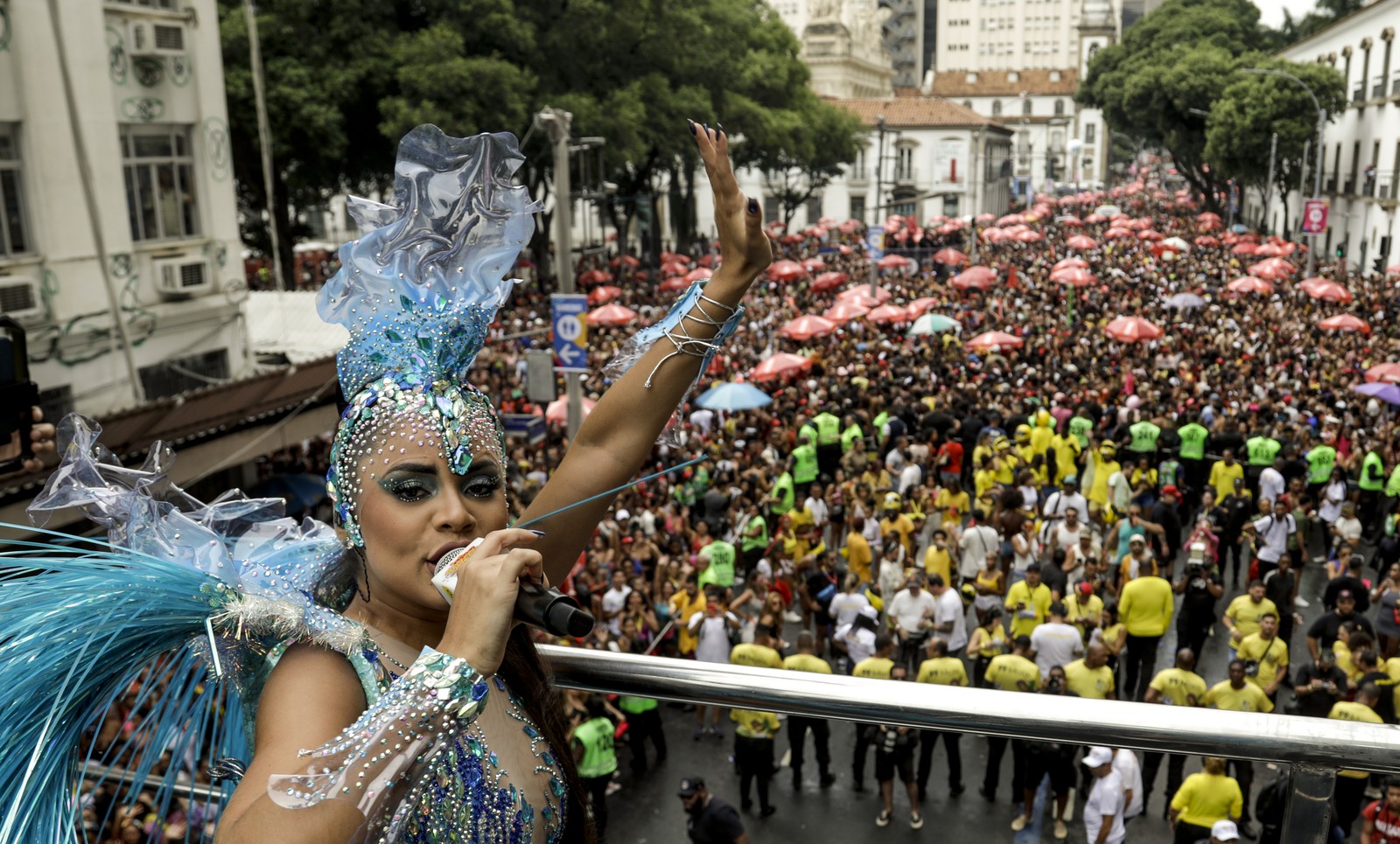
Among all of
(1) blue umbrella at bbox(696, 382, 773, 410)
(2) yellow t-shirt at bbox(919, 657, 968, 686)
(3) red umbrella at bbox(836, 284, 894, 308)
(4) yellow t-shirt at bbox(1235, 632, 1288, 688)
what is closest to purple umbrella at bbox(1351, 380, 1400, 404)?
(1) blue umbrella at bbox(696, 382, 773, 410)

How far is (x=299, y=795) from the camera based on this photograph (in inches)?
52.2

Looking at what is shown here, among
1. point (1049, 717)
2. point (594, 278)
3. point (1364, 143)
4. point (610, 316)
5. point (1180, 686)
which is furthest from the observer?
point (1364, 143)

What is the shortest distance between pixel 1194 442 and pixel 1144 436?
0.53m

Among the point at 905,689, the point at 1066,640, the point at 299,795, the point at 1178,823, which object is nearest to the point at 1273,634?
the point at 1066,640

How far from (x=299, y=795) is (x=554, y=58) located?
27.1 m

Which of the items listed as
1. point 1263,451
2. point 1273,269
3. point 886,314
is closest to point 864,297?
point 886,314

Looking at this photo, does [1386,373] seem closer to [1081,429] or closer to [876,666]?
[1081,429]

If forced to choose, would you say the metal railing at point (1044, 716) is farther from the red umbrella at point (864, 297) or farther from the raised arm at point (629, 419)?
the red umbrella at point (864, 297)

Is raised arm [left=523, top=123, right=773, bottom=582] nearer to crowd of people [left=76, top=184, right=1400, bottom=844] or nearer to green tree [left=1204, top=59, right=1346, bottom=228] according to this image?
crowd of people [left=76, top=184, right=1400, bottom=844]

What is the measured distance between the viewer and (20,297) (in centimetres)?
1346

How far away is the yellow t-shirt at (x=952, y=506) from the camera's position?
1230 centimetres

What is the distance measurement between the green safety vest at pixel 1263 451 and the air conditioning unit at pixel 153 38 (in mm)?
13636

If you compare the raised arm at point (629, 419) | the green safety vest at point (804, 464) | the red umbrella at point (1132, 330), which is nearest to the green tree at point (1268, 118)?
the red umbrella at point (1132, 330)

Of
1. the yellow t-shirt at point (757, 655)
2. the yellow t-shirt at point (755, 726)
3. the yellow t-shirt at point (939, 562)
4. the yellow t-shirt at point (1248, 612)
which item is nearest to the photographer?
the yellow t-shirt at point (755, 726)
